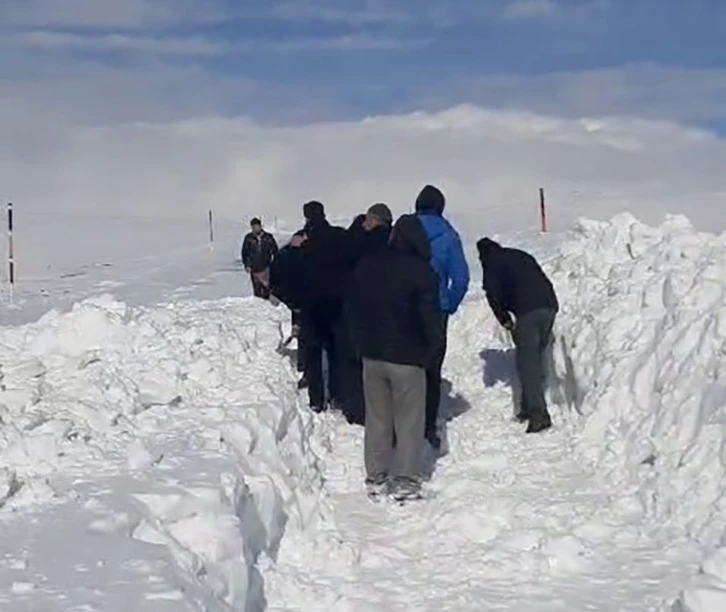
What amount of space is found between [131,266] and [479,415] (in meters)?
21.5

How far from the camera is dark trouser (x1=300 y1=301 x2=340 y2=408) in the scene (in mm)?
11125

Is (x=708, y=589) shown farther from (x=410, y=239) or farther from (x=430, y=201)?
Result: (x=430, y=201)

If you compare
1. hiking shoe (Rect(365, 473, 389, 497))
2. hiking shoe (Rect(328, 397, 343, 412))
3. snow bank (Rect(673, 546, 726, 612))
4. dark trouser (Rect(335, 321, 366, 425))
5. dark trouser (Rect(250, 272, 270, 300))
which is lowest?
hiking shoe (Rect(365, 473, 389, 497))

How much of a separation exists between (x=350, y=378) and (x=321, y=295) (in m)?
0.74

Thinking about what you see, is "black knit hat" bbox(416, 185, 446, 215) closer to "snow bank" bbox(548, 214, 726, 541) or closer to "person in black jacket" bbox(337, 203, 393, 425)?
"person in black jacket" bbox(337, 203, 393, 425)

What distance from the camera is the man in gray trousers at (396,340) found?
9.01 meters

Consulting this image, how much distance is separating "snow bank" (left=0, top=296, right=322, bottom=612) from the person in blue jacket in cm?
108

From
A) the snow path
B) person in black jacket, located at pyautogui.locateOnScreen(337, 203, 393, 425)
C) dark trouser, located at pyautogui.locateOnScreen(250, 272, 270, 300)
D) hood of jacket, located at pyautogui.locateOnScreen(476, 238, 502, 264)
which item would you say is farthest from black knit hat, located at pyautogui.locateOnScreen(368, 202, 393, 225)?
dark trouser, located at pyautogui.locateOnScreen(250, 272, 270, 300)

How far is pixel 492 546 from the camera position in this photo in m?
7.76

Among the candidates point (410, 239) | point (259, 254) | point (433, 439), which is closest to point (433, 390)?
point (433, 439)

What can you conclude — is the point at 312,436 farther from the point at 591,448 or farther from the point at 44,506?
the point at 44,506

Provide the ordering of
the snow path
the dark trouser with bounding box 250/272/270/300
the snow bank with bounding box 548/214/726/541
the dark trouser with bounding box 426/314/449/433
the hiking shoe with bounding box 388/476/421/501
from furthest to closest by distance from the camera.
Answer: the dark trouser with bounding box 250/272/270/300 → the dark trouser with bounding box 426/314/449/433 → the hiking shoe with bounding box 388/476/421/501 → the snow bank with bounding box 548/214/726/541 → the snow path

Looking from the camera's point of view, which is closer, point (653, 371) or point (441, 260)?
point (653, 371)

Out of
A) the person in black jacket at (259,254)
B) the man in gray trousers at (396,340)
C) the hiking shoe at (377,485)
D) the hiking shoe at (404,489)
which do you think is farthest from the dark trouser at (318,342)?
the person in black jacket at (259,254)
